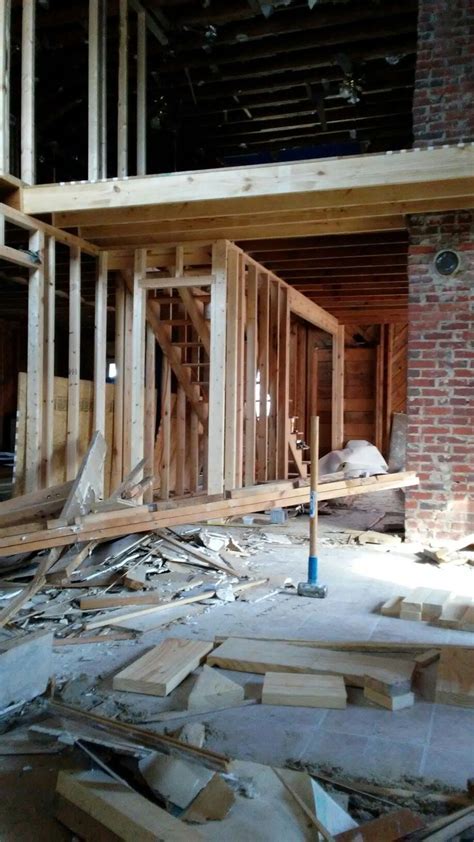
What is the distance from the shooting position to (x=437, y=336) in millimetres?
6109

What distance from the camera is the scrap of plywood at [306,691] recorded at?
279 cm

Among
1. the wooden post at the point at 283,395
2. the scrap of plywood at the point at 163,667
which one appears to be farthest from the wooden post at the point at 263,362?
the scrap of plywood at the point at 163,667

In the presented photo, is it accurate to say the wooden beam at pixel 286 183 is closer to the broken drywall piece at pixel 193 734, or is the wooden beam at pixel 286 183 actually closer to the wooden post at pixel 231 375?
the wooden post at pixel 231 375

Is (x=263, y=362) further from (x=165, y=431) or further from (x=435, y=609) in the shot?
(x=435, y=609)

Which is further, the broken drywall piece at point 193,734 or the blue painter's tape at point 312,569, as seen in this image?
the blue painter's tape at point 312,569

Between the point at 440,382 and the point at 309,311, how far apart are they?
5356 millimetres

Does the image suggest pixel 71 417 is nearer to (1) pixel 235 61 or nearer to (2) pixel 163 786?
(1) pixel 235 61

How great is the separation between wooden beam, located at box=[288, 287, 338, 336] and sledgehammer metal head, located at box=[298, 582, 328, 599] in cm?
625

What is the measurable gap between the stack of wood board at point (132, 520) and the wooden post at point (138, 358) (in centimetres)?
267

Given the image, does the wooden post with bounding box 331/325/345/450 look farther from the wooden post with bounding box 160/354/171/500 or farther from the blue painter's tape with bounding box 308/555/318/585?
the blue painter's tape with bounding box 308/555/318/585

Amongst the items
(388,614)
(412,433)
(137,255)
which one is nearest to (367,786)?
(388,614)

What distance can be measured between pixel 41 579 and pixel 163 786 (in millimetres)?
2362

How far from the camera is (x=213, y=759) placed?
7.23 ft

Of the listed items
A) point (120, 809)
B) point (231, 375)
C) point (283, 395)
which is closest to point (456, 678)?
point (120, 809)
